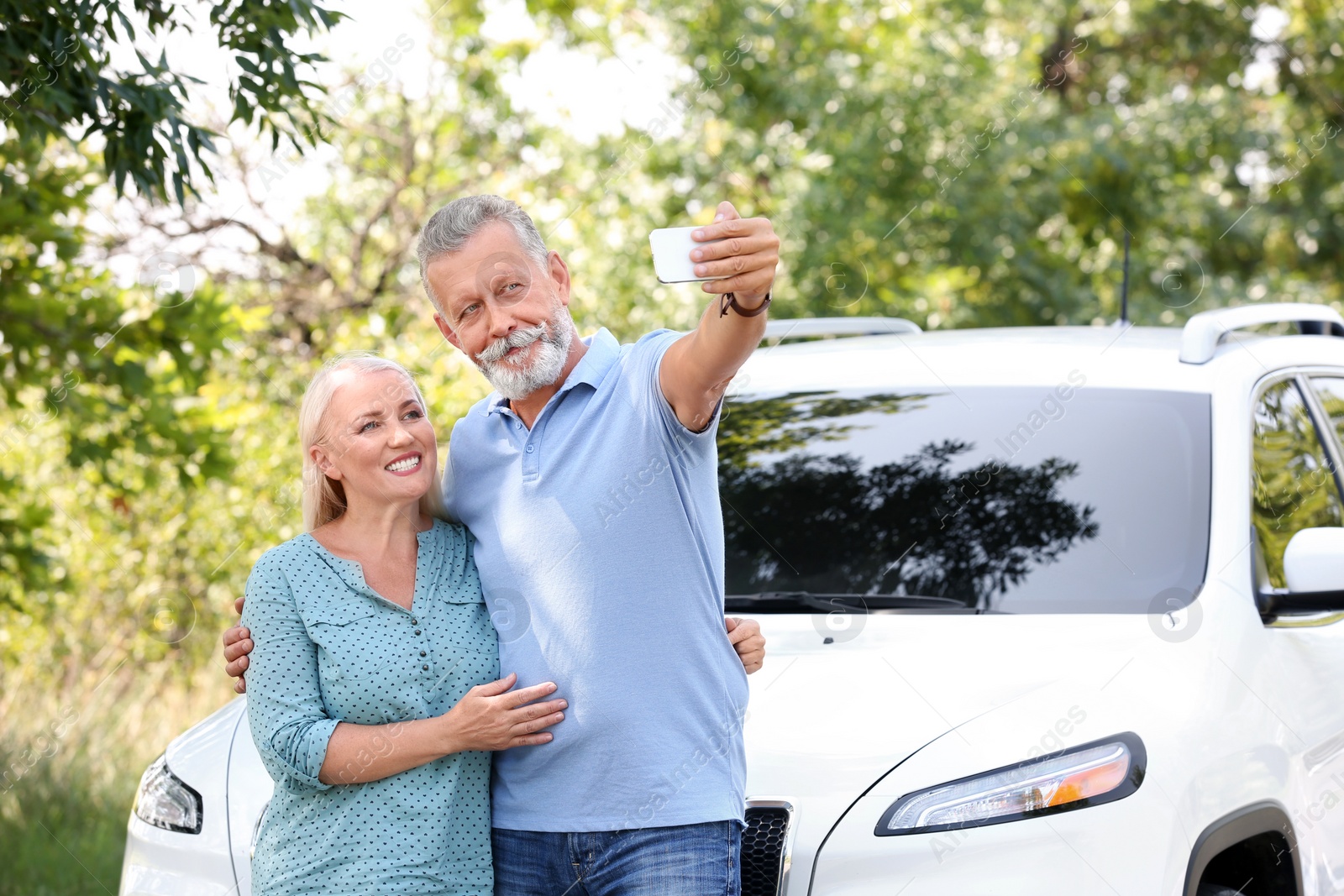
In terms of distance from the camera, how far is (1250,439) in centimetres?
329

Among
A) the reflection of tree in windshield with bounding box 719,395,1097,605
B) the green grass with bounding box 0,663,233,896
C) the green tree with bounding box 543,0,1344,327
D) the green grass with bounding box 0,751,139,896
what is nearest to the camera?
the reflection of tree in windshield with bounding box 719,395,1097,605

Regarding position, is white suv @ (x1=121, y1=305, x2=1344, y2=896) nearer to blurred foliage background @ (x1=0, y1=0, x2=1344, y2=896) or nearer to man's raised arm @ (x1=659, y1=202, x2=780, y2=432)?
man's raised arm @ (x1=659, y1=202, x2=780, y2=432)

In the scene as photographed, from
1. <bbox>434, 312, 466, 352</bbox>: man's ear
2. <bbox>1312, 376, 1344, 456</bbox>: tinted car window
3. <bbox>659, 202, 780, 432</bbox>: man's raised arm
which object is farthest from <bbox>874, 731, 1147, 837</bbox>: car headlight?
<bbox>1312, 376, 1344, 456</bbox>: tinted car window

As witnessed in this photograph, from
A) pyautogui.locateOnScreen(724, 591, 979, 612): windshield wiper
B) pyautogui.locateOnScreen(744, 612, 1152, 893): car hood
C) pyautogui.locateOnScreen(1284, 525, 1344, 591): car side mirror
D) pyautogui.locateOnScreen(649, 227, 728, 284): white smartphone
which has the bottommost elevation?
pyautogui.locateOnScreen(744, 612, 1152, 893): car hood

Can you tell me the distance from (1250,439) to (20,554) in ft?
16.9

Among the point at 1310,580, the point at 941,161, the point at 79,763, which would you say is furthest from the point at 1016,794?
the point at 941,161

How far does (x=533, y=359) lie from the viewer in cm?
239

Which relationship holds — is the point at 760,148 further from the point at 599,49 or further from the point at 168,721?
the point at 168,721

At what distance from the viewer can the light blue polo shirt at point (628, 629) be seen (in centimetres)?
222

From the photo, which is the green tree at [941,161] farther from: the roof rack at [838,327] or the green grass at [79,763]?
the roof rack at [838,327]

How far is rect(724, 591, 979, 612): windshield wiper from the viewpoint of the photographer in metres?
3.05

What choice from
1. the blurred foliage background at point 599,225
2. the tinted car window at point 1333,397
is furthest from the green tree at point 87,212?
the tinted car window at point 1333,397

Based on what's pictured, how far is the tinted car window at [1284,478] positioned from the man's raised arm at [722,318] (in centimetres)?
162

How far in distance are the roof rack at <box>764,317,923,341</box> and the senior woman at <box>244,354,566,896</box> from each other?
2.05 metres
